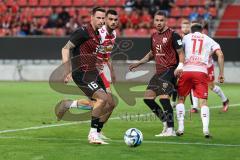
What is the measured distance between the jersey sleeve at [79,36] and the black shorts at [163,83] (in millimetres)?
1961

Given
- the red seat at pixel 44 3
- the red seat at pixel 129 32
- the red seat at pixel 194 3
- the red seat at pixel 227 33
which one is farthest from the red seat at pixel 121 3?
the red seat at pixel 227 33

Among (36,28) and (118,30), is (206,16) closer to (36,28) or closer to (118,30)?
(118,30)

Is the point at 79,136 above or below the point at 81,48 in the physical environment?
below

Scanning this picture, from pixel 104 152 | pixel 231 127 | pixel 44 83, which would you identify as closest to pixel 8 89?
pixel 44 83

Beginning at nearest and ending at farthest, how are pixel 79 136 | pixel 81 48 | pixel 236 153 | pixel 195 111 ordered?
pixel 236 153, pixel 81 48, pixel 79 136, pixel 195 111

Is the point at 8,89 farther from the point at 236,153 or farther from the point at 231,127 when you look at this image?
the point at 236,153

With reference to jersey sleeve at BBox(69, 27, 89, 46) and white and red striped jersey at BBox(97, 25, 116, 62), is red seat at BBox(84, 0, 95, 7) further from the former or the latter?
jersey sleeve at BBox(69, 27, 89, 46)

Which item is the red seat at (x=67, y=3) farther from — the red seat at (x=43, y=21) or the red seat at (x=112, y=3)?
the red seat at (x=112, y=3)

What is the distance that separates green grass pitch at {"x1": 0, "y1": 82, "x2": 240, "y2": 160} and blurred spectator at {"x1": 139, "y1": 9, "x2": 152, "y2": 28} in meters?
11.9

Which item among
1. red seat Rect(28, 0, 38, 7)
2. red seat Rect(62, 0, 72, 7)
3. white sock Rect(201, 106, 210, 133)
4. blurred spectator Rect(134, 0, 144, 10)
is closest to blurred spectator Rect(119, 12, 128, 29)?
blurred spectator Rect(134, 0, 144, 10)

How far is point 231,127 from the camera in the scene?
46.2ft

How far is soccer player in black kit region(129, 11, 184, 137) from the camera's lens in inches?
505

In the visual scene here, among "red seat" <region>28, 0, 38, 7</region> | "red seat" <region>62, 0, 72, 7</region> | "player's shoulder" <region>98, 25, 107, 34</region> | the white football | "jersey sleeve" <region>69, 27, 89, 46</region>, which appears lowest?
"red seat" <region>28, 0, 38, 7</region>

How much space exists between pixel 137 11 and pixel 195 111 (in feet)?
49.2
